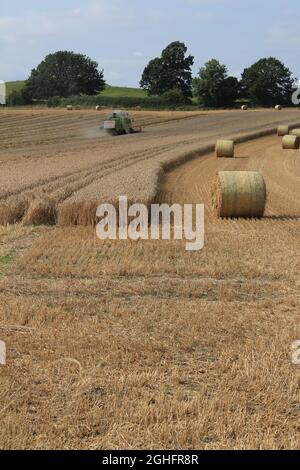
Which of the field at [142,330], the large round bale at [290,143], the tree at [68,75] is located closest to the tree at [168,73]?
the tree at [68,75]

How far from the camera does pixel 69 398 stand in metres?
5.30

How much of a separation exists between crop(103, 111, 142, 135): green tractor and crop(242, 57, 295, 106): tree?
5371 centimetres

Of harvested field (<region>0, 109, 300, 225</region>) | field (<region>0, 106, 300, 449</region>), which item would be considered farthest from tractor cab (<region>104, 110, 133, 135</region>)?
field (<region>0, 106, 300, 449</region>)

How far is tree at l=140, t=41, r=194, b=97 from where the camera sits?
116 metres

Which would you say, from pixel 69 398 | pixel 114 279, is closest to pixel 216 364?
pixel 69 398

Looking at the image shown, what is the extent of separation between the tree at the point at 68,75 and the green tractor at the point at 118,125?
65949 mm

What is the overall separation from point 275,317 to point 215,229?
559 cm

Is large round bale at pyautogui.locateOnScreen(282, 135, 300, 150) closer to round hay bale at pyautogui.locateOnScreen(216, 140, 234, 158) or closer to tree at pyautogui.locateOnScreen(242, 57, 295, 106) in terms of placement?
round hay bale at pyautogui.locateOnScreen(216, 140, 234, 158)

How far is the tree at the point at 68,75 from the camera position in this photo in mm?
112963

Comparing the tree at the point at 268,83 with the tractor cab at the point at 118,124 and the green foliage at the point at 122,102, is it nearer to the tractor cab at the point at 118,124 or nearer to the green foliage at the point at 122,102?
the green foliage at the point at 122,102

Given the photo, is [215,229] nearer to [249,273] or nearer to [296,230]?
[296,230]
